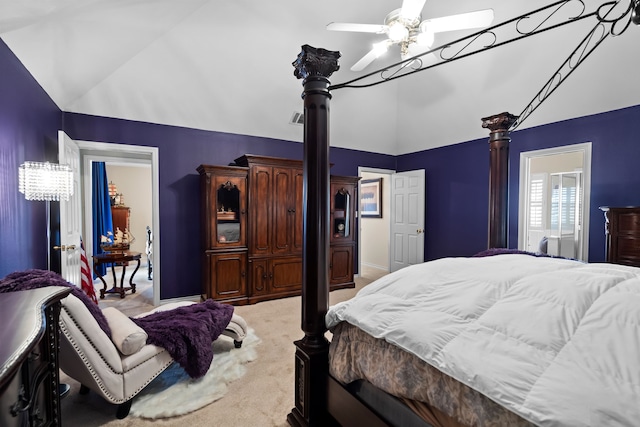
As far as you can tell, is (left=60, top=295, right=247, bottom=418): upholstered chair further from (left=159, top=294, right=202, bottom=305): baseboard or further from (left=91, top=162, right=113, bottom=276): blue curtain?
(left=91, top=162, right=113, bottom=276): blue curtain

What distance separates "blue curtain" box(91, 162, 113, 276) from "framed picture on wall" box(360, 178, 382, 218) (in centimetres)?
527

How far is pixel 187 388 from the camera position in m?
2.22

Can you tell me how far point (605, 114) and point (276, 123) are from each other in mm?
4112

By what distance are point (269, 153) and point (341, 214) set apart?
4.86ft

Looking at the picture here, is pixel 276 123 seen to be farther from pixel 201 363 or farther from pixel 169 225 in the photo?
pixel 201 363

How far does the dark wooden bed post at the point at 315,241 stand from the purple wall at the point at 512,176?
376 cm

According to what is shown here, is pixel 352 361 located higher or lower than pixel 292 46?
lower

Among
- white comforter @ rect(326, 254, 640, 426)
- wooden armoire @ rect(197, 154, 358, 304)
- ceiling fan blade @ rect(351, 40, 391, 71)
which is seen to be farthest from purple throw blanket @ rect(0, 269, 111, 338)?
ceiling fan blade @ rect(351, 40, 391, 71)

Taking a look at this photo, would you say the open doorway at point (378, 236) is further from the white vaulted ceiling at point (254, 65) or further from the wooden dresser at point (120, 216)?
the wooden dresser at point (120, 216)

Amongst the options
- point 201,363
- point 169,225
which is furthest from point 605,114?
point 169,225

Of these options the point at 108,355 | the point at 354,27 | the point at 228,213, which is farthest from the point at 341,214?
the point at 108,355

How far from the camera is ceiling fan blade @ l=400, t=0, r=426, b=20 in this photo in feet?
7.96

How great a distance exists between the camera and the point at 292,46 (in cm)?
389

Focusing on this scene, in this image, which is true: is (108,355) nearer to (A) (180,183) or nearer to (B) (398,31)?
(A) (180,183)
